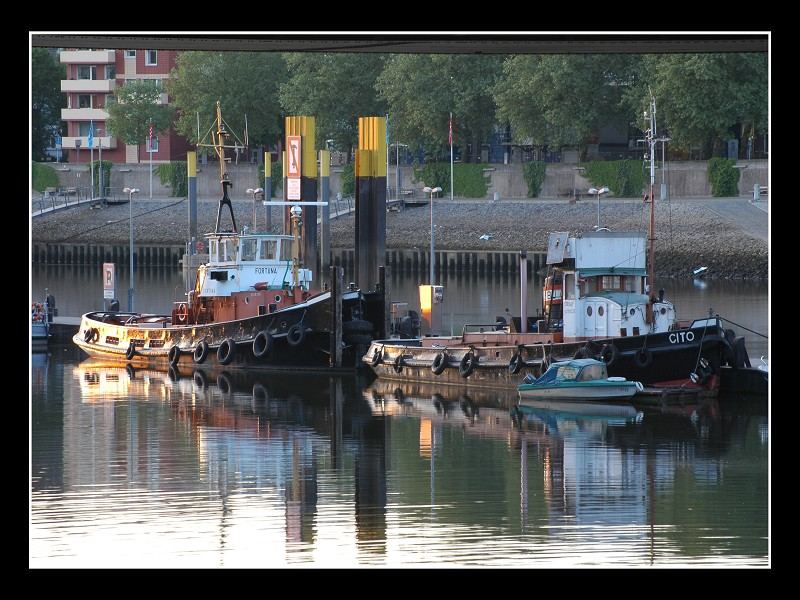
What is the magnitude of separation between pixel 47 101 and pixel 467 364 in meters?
78.1

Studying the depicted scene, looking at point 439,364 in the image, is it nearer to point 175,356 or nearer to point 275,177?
point 175,356

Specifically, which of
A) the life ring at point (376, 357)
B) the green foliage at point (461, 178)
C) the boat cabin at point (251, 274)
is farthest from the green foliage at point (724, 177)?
the life ring at point (376, 357)

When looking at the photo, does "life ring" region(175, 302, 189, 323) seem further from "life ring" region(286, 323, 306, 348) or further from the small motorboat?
the small motorboat

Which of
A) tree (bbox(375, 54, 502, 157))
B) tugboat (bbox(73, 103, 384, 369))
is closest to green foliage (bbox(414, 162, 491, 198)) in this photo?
tree (bbox(375, 54, 502, 157))

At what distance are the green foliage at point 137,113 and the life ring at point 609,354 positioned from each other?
67.3 meters

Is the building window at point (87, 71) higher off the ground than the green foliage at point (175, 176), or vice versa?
the building window at point (87, 71)

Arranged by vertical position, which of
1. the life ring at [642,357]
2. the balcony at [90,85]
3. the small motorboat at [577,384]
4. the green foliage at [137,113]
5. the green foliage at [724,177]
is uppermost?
the balcony at [90,85]

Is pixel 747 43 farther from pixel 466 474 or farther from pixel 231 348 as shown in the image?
pixel 231 348

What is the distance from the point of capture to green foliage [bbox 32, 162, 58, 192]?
9662 centimetres

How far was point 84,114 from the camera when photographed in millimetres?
102250

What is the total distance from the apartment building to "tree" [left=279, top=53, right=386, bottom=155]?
43.5 ft

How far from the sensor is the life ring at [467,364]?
32844 mm

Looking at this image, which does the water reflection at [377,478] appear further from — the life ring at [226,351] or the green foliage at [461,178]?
the green foliage at [461,178]
